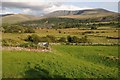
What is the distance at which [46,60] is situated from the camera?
1091 inches

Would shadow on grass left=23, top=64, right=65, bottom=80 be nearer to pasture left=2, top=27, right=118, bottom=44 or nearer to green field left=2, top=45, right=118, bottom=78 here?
green field left=2, top=45, right=118, bottom=78

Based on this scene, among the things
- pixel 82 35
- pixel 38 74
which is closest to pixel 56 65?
pixel 38 74

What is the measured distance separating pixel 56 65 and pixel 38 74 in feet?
9.72

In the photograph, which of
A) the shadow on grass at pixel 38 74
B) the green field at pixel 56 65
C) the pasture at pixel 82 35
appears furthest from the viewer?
the pasture at pixel 82 35

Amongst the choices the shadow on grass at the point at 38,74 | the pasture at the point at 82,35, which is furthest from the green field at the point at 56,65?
the pasture at the point at 82,35

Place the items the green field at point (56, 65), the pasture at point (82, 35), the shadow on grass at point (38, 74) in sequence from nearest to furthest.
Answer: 1. the shadow on grass at point (38, 74)
2. the green field at point (56, 65)
3. the pasture at point (82, 35)

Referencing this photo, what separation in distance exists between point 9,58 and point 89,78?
8.06 metres

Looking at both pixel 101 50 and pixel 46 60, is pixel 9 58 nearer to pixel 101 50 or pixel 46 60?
pixel 46 60

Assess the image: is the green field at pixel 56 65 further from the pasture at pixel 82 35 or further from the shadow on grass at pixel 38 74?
the pasture at pixel 82 35

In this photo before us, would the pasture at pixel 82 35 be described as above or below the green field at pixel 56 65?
above

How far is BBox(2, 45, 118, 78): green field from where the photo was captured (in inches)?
971

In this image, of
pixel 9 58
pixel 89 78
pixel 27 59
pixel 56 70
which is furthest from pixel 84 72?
pixel 9 58

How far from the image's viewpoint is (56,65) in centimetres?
2681

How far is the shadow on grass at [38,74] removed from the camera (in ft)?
78.7
